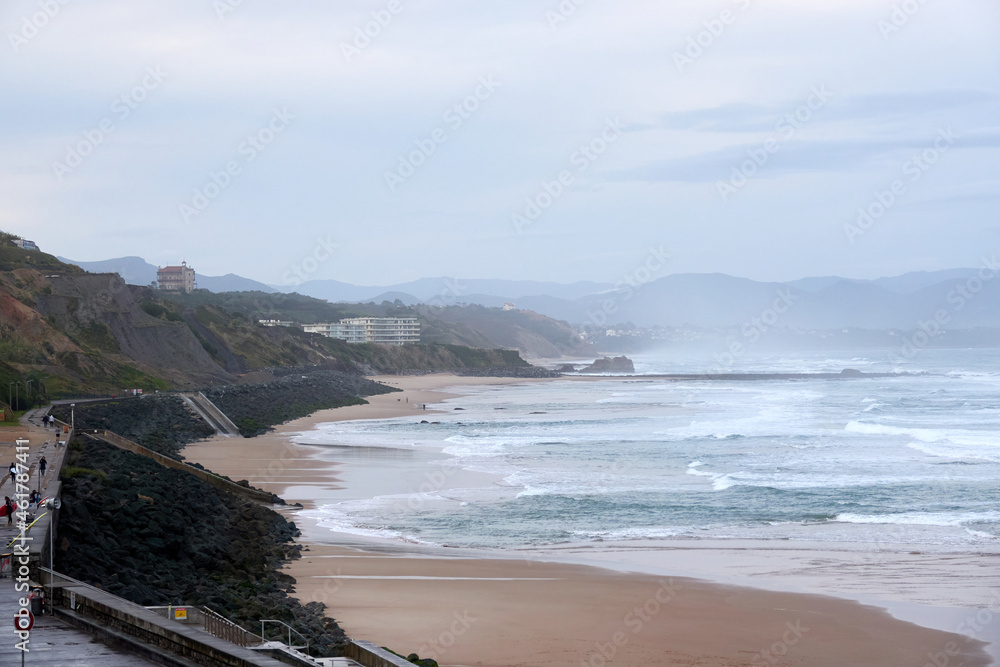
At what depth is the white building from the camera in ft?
438

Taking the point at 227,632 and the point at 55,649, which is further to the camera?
the point at 227,632

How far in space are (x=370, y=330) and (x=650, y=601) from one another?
405ft

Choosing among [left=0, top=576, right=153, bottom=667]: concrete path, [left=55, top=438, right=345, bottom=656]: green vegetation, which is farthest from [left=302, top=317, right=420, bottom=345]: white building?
[left=0, top=576, right=153, bottom=667]: concrete path

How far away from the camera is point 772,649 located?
11656 millimetres

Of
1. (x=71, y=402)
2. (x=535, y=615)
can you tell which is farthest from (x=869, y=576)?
(x=71, y=402)

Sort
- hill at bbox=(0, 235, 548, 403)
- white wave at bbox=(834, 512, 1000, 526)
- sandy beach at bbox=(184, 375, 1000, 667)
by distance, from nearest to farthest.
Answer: sandy beach at bbox=(184, 375, 1000, 667)
white wave at bbox=(834, 512, 1000, 526)
hill at bbox=(0, 235, 548, 403)

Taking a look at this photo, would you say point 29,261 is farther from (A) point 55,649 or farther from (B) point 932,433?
(A) point 55,649

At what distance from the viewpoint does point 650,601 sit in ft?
45.2

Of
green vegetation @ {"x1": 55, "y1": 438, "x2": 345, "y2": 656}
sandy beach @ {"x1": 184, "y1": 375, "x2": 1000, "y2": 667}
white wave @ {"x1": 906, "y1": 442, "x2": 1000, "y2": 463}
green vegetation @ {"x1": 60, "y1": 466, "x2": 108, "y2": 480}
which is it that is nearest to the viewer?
sandy beach @ {"x1": 184, "y1": 375, "x2": 1000, "y2": 667}

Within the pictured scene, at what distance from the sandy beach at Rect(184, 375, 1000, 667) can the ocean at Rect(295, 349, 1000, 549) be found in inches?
55.1

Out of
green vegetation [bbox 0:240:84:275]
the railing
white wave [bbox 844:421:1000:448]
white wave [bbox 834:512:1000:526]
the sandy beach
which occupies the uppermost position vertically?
green vegetation [bbox 0:240:84:275]

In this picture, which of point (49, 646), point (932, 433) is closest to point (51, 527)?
point (49, 646)

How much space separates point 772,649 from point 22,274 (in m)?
52.1

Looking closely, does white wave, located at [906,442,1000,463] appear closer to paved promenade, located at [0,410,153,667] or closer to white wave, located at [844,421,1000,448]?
white wave, located at [844,421,1000,448]
